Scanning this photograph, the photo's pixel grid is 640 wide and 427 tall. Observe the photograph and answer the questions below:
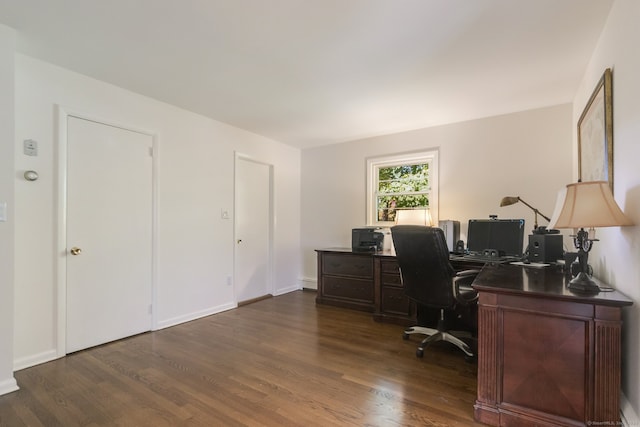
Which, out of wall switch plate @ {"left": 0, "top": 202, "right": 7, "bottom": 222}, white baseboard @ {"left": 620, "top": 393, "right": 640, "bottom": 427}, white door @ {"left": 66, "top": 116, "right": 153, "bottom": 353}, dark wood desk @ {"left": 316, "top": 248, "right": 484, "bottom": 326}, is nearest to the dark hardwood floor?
white door @ {"left": 66, "top": 116, "right": 153, "bottom": 353}

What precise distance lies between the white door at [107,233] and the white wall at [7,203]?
0.51 meters

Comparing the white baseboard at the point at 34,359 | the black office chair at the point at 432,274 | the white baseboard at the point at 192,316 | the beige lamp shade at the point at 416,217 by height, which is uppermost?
the beige lamp shade at the point at 416,217

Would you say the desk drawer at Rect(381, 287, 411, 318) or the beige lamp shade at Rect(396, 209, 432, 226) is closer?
the desk drawer at Rect(381, 287, 411, 318)

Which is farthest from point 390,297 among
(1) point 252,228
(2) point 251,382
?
(1) point 252,228

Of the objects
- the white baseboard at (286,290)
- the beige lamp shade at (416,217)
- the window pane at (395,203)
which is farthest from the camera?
the white baseboard at (286,290)

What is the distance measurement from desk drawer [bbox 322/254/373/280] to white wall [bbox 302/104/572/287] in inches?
24.9

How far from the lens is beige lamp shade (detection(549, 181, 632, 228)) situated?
4.73ft

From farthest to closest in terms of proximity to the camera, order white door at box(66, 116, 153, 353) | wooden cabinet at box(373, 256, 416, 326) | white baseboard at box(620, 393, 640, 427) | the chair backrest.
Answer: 1. wooden cabinet at box(373, 256, 416, 326)
2. white door at box(66, 116, 153, 353)
3. the chair backrest
4. white baseboard at box(620, 393, 640, 427)

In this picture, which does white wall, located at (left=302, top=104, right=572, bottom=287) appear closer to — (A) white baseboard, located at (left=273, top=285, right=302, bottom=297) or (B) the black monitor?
(B) the black monitor

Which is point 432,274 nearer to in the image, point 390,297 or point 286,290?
point 390,297

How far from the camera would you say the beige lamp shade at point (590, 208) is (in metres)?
1.44

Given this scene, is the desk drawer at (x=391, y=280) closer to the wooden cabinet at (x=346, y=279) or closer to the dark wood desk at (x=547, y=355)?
the wooden cabinet at (x=346, y=279)

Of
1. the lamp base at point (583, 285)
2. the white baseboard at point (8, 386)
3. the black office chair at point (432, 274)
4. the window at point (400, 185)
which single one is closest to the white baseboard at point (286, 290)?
the window at point (400, 185)

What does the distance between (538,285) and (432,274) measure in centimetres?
87
